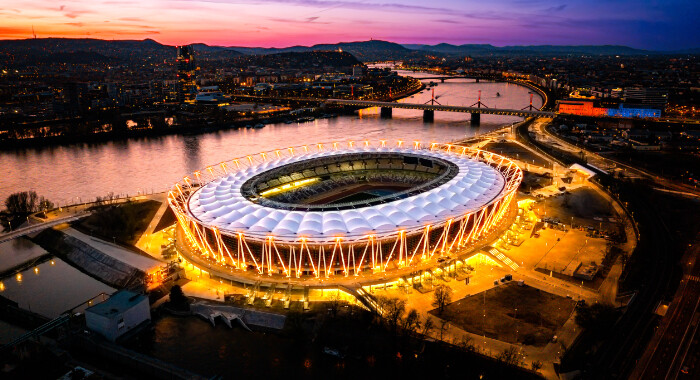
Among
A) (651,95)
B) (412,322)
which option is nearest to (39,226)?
(412,322)

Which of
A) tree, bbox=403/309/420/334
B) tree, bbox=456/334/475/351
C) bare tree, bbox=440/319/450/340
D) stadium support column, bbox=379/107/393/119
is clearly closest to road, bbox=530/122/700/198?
stadium support column, bbox=379/107/393/119

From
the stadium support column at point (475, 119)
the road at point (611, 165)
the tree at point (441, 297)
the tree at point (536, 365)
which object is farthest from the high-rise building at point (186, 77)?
the tree at point (536, 365)

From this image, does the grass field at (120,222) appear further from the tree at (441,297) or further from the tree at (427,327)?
the tree at (427,327)

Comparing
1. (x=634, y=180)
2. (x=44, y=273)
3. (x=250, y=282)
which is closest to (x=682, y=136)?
(x=634, y=180)

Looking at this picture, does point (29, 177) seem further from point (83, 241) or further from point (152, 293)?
point (152, 293)

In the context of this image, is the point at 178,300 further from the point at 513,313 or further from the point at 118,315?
the point at 513,313

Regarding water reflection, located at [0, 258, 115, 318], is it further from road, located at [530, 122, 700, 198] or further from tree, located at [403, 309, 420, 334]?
road, located at [530, 122, 700, 198]
